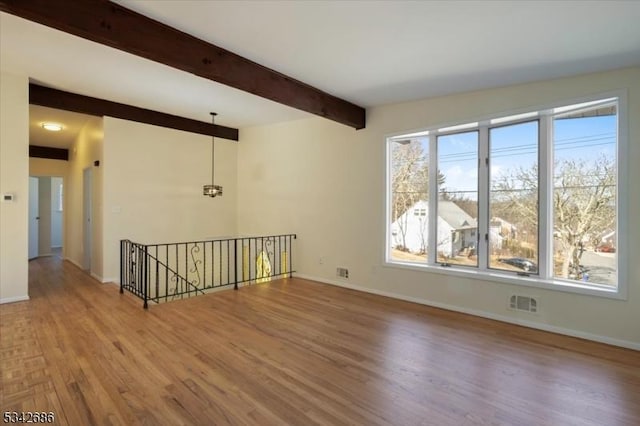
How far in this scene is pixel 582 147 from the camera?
357 centimetres

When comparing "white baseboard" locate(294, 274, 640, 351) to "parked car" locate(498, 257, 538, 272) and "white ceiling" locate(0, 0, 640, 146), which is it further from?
"white ceiling" locate(0, 0, 640, 146)

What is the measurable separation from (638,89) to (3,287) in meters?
7.52

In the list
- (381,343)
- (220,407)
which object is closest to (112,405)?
(220,407)

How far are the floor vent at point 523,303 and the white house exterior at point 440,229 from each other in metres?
0.81

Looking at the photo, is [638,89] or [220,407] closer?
[220,407]

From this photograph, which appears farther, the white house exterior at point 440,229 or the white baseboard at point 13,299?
the white house exterior at point 440,229

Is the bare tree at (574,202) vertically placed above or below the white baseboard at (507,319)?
above

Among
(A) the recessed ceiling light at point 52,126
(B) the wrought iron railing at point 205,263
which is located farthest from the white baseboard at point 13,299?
(A) the recessed ceiling light at point 52,126

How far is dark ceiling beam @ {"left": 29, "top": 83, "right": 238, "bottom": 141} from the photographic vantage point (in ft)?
15.2

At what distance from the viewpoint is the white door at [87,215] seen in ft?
21.1

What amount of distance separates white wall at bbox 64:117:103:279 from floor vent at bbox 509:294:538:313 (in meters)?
6.17

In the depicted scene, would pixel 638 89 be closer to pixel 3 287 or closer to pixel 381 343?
pixel 381 343

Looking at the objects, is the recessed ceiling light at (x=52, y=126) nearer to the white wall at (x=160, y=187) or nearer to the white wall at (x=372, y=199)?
the white wall at (x=160, y=187)

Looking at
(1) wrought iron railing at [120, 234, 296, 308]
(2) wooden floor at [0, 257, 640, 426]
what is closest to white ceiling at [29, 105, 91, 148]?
(1) wrought iron railing at [120, 234, 296, 308]
